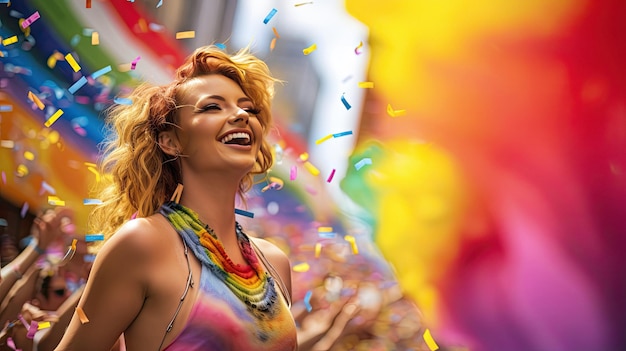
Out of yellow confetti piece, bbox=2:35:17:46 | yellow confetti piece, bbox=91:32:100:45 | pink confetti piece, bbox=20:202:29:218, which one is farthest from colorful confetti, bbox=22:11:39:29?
pink confetti piece, bbox=20:202:29:218

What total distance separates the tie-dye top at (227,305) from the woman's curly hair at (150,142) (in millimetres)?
82

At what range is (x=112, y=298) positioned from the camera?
1392 mm

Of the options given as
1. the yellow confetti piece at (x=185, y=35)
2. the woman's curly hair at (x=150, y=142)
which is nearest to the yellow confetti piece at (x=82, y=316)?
the woman's curly hair at (x=150, y=142)

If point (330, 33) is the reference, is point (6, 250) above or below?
below

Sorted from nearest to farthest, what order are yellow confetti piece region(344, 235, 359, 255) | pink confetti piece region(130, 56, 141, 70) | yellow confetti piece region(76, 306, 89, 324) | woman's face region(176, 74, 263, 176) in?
1. yellow confetti piece region(76, 306, 89, 324)
2. woman's face region(176, 74, 263, 176)
3. pink confetti piece region(130, 56, 141, 70)
4. yellow confetti piece region(344, 235, 359, 255)

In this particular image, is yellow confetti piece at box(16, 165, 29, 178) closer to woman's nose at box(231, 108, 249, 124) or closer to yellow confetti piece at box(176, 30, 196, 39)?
yellow confetti piece at box(176, 30, 196, 39)

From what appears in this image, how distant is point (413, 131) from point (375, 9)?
0.45 metres

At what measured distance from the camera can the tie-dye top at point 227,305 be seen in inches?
55.3

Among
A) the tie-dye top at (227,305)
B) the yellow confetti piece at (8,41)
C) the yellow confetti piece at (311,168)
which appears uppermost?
the tie-dye top at (227,305)

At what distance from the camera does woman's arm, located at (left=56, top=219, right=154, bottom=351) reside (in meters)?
1.39

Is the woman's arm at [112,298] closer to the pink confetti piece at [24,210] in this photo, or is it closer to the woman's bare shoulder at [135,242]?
the woman's bare shoulder at [135,242]

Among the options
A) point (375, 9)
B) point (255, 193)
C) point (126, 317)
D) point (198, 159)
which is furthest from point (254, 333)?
point (375, 9)

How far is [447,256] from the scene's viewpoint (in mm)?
2697

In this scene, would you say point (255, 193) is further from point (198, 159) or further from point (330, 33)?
point (198, 159)
